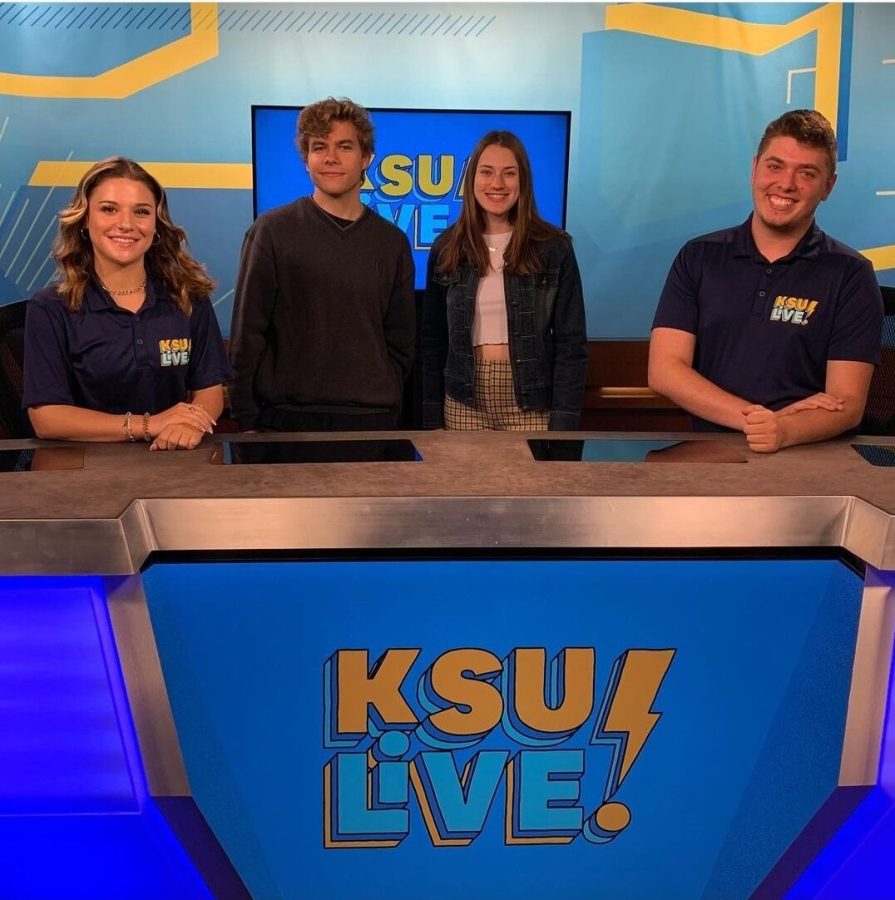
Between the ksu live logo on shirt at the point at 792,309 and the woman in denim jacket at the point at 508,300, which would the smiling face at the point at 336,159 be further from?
the ksu live logo on shirt at the point at 792,309

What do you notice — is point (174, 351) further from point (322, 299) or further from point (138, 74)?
point (138, 74)

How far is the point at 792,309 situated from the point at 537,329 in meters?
0.64

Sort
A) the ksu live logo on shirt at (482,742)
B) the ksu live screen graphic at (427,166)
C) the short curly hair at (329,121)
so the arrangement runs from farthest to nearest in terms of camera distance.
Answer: the ksu live screen graphic at (427,166) < the short curly hair at (329,121) < the ksu live logo on shirt at (482,742)

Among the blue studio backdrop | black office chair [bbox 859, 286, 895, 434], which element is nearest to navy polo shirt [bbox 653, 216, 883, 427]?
black office chair [bbox 859, 286, 895, 434]

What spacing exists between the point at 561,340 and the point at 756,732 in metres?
1.27

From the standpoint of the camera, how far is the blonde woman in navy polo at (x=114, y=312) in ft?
6.63

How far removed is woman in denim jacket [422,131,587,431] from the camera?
2604 millimetres

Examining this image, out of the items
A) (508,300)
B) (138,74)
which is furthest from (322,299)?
(138,74)

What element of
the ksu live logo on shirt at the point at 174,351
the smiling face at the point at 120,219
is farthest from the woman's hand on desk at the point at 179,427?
the smiling face at the point at 120,219

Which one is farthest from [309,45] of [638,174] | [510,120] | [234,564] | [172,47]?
[234,564]

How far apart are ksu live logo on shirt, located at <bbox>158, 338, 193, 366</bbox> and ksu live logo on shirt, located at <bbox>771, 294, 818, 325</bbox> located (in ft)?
3.85

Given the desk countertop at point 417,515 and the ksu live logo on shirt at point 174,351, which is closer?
the desk countertop at point 417,515

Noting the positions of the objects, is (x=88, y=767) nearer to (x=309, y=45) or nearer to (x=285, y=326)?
(x=285, y=326)

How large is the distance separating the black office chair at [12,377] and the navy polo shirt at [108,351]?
0.18 metres
